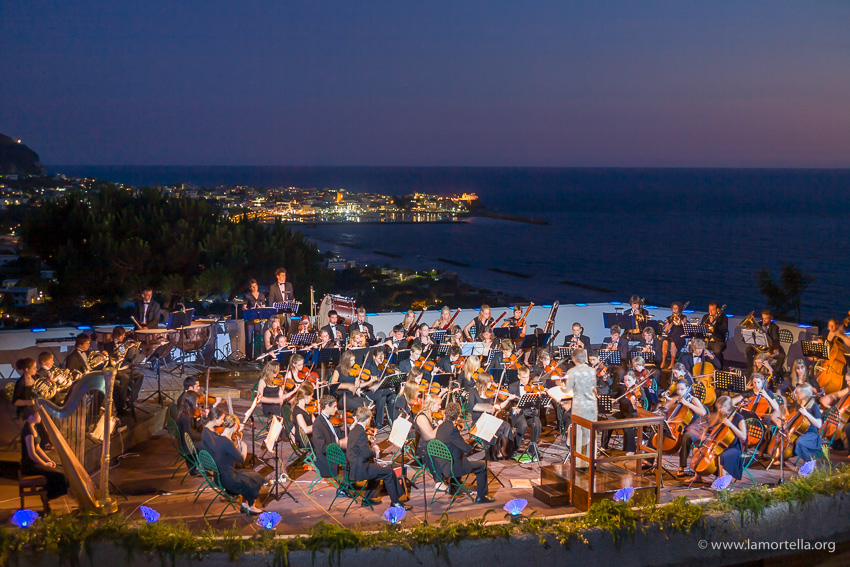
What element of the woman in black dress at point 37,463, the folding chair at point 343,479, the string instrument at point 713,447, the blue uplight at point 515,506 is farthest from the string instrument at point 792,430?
the woman in black dress at point 37,463

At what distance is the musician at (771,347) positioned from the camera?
11.7m

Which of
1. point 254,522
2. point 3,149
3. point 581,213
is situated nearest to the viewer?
point 254,522

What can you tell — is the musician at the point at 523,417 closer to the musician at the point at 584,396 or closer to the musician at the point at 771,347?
the musician at the point at 584,396

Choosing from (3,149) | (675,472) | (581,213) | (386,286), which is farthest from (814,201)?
(675,472)

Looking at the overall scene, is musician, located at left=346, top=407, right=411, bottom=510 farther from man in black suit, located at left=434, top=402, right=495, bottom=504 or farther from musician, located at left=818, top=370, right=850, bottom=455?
musician, located at left=818, top=370, right=850, bottom=455

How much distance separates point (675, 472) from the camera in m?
8.59

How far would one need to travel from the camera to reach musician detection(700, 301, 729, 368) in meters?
12.6

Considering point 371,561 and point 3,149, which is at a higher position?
point 3,149

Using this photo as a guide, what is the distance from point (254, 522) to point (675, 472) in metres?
4.70

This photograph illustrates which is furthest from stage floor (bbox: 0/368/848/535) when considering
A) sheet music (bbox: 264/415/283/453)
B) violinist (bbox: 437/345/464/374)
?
violinist (bbox: 437/345/464/374)

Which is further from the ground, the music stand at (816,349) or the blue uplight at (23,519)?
the music stand at (816,349)

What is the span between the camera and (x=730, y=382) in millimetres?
9320

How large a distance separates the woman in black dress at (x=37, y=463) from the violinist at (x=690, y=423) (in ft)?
20.7

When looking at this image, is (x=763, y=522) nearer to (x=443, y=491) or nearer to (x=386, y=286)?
(x=443, y=491)
